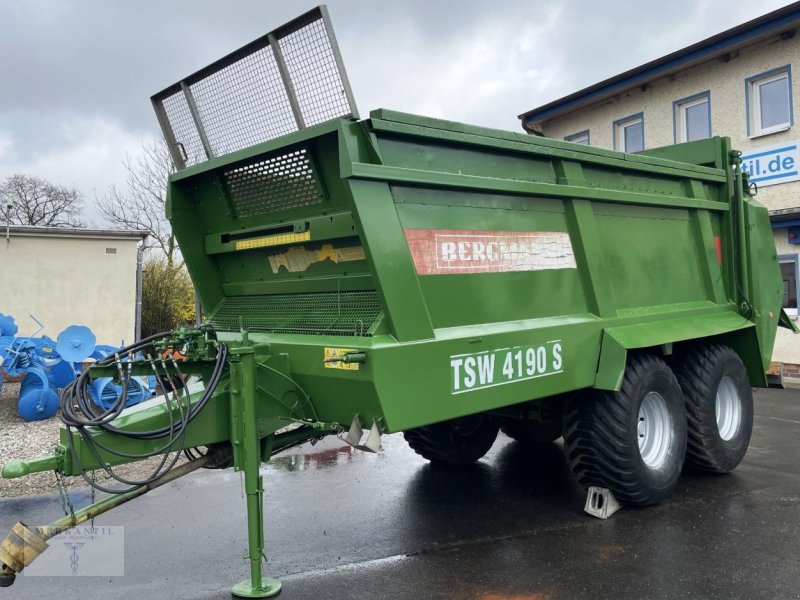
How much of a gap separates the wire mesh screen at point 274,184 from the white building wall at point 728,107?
9.88 m

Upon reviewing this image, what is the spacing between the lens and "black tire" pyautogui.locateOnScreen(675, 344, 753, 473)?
5340 millimetres

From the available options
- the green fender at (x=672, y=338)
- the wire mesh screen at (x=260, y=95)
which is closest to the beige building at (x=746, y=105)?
the green fender at (x=672, y=338)

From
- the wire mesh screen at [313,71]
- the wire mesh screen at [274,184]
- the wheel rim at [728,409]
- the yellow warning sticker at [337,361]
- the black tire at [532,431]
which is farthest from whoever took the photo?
the black tire at [532,431]

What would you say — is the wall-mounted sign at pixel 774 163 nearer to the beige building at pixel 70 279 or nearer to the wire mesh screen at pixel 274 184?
the wire mesh screen at pixel 274 184

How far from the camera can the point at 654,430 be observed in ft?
16.5

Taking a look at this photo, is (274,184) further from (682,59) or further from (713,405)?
(682,59)

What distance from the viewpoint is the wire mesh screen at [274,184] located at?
3.88 m

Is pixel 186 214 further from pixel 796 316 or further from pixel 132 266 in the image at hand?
pixel 796 316

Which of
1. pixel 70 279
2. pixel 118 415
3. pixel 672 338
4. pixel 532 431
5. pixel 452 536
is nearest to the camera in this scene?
pixel 118 415

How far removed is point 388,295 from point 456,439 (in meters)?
2.92

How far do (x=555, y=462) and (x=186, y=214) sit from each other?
3.93m

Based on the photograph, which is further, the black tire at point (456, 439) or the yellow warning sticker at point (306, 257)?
the black tire at point (456, 439)

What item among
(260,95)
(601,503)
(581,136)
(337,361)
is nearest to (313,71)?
(260,95)

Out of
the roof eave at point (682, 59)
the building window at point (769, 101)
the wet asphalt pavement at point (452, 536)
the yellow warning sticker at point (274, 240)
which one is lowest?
the wet asphalt pavement at point (452, 536)
